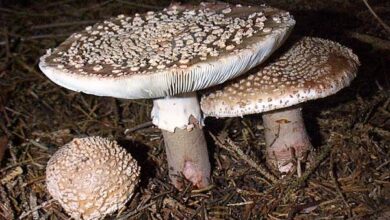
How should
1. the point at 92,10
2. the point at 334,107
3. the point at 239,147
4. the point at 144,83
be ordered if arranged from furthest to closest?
the point at 92,10 < the point at 334,107 < the point at 239,147 < the point at 144,83

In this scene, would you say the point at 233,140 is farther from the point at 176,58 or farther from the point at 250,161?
the point at 176,58

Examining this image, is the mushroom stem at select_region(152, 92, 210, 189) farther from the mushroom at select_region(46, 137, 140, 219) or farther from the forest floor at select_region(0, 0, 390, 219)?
the mushroom at select_region(46, 137, 140, 219)

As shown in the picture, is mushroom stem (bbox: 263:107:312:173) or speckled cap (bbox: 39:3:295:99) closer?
speckled cap (bbox: 39:3:295:99)

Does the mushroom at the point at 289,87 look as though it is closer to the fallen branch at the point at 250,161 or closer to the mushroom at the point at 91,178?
the fallen branch at the point at 250,161

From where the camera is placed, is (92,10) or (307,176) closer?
(307,176)

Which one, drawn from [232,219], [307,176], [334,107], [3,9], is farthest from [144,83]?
[3,9]

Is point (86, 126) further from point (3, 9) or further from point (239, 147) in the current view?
point (3, 9)

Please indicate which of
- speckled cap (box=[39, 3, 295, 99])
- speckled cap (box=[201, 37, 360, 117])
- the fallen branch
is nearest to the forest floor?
the fallen branch

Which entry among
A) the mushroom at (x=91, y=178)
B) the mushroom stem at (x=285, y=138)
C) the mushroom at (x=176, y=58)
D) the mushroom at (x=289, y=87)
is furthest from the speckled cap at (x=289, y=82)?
the mushroom at (x=91, y=178)
